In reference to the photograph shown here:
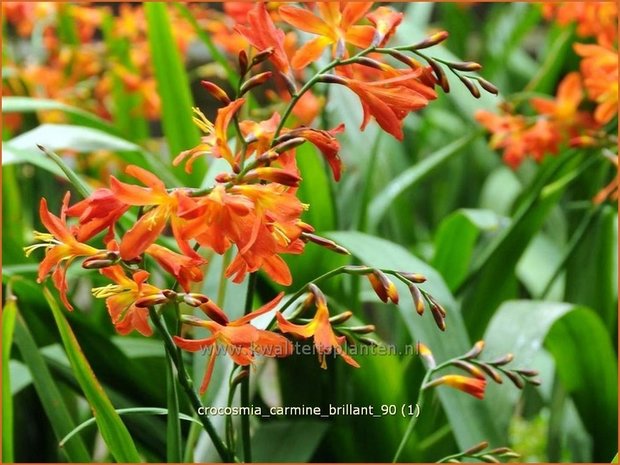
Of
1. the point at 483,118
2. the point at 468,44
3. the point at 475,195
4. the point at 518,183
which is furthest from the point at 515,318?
the point at 468,44

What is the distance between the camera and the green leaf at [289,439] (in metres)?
0.74

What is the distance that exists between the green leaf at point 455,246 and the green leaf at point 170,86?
288 millimetres

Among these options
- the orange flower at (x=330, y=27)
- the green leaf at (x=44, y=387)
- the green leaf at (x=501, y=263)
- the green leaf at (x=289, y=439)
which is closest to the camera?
the orange flower at (x=330, y=27)

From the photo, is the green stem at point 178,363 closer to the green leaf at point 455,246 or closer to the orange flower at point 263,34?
the orange flower at point 263,34

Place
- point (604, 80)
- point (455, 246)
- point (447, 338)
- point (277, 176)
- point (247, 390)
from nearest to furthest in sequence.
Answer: point (277, 176) < point (247, 390) < point (447, 338) < point (604, 80) < point (455, 246)

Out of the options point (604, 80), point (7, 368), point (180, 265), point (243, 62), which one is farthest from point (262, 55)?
point (604, 80)

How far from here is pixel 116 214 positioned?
0.41 meters

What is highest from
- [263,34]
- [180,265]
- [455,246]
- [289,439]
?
[263,34]

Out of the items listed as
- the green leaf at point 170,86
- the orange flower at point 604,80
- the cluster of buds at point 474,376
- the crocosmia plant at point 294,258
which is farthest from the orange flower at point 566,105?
the cluster of buds at point 474,376

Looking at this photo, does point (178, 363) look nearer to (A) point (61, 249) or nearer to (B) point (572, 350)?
(A) point (61, 249)

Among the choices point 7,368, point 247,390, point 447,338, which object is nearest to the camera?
point 247,390

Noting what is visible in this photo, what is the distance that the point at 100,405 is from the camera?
523mm

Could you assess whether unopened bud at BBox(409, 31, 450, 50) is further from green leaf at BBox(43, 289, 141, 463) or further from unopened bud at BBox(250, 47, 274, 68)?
green leaf at BBox(43, 289, 141, 463)

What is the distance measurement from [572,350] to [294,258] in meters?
0.30
